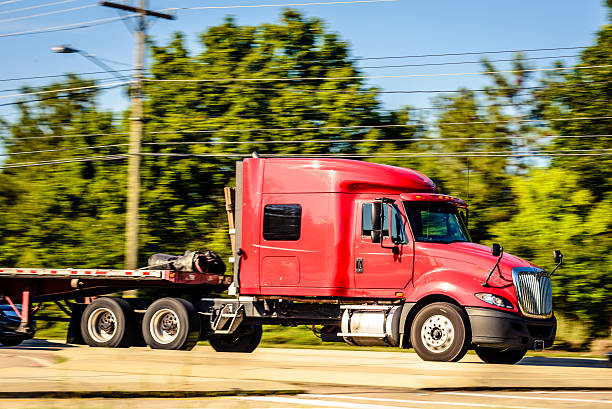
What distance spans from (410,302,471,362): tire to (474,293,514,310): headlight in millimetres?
395

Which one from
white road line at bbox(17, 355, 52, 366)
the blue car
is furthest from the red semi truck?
white road line at bbox(17, 355, 52, 366)

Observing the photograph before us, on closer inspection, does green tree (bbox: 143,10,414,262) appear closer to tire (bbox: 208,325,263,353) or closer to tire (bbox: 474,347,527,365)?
tire (bbox: 208,325,263,353)

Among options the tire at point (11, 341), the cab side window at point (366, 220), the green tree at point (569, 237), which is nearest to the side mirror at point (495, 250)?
the cab side window at point (366, 220)

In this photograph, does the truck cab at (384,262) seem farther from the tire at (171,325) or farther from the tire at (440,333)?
the tire at (171,325)

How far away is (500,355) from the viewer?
49.0ft

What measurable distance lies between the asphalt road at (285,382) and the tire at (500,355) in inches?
19.9

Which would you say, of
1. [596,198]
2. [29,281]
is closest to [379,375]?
[29,281]

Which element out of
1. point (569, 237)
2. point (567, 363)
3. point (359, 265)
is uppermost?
point (569, 237)

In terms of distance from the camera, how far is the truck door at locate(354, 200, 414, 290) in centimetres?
1449

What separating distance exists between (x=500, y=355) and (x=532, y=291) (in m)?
1.46

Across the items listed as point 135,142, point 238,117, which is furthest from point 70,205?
point 135,142

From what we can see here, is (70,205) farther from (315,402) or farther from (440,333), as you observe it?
(315,402)

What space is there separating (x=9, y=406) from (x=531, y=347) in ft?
27.7

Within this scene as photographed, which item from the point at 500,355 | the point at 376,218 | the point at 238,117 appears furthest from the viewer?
the point at 238,117
